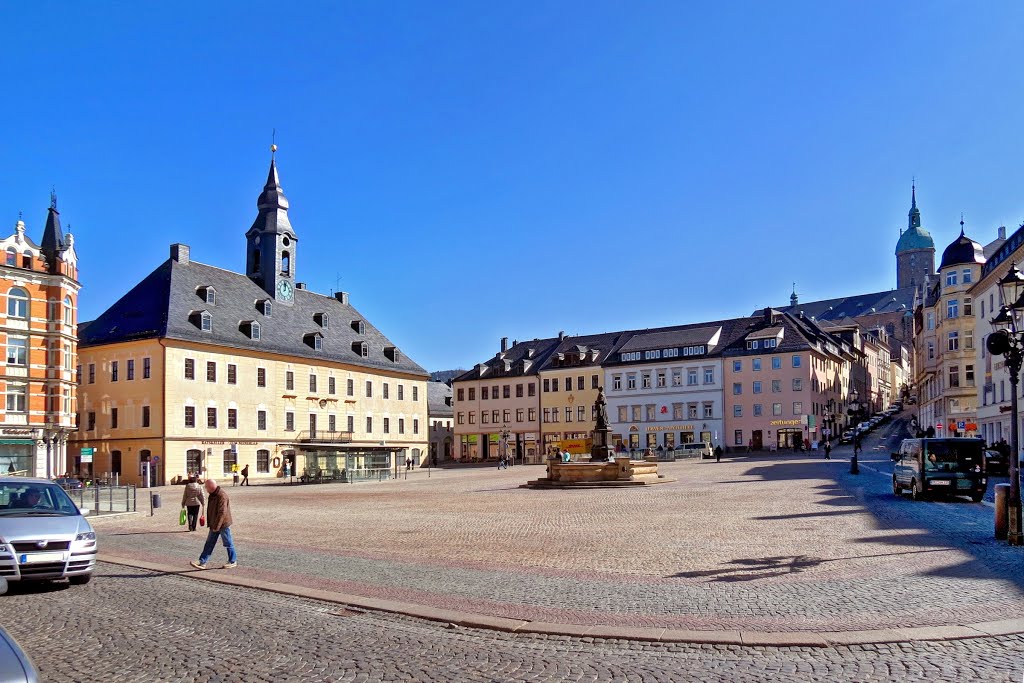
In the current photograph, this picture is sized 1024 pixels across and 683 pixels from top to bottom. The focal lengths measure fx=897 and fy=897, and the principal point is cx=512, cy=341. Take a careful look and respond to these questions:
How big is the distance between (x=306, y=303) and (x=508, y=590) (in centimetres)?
6625

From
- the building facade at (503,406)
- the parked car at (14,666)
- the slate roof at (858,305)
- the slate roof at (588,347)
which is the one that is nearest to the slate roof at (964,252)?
the slate roof at (588,347)

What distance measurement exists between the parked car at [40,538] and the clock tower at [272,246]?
5954 centimetres

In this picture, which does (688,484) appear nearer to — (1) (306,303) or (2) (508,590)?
(2) (508,590)

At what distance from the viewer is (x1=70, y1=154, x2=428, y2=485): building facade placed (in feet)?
188

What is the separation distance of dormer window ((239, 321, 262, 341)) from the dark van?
4918cm

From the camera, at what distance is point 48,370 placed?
48844 millimetres

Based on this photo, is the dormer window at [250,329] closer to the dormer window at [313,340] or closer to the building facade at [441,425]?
the dormer window at [313,340]

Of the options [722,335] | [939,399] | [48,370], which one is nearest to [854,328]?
[722,335]

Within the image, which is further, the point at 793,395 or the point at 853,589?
the point at 793,395

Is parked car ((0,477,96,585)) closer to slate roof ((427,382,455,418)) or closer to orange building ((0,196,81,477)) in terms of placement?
orange building ((0,196,81,477))

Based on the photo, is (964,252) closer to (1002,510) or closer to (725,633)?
(1002,510)

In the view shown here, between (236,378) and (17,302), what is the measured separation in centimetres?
1713

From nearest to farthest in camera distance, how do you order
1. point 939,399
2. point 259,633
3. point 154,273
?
point 259,633 → point 154,273 → point 939,399

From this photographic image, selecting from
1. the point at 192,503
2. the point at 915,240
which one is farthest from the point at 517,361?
the point at 915,240
